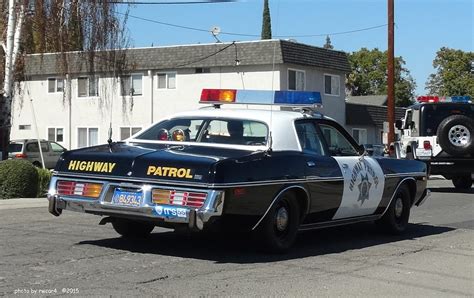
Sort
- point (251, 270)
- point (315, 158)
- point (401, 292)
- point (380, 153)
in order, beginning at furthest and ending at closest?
point (380, 153)
point (315, 158)
point (251, 270)
point (401, 292)

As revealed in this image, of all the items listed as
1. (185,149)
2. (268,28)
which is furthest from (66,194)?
(268,28)

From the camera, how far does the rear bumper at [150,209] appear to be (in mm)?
6801

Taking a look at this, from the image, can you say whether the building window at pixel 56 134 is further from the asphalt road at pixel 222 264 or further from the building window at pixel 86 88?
the asphalt road at pixel 222 264

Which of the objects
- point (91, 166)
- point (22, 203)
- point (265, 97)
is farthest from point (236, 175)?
point (22, 203)

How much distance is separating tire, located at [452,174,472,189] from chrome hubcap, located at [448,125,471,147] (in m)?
2.31

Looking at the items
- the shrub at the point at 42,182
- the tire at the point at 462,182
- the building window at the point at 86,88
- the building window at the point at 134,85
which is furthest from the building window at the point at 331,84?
the shrub at the point at 42,182

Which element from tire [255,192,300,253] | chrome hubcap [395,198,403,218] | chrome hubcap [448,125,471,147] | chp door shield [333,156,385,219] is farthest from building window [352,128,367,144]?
tire [255,192,300,253]

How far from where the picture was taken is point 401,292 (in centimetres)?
638

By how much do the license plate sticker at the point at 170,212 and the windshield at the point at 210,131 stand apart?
1378 mm

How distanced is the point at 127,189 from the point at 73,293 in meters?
1.65

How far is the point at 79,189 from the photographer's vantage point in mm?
7473

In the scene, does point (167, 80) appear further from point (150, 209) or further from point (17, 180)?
point (150, 209)

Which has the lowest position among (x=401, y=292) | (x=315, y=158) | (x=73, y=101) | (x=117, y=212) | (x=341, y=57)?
(x=401, y=292)

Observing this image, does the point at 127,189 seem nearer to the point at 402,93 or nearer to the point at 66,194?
the point at 66,194
